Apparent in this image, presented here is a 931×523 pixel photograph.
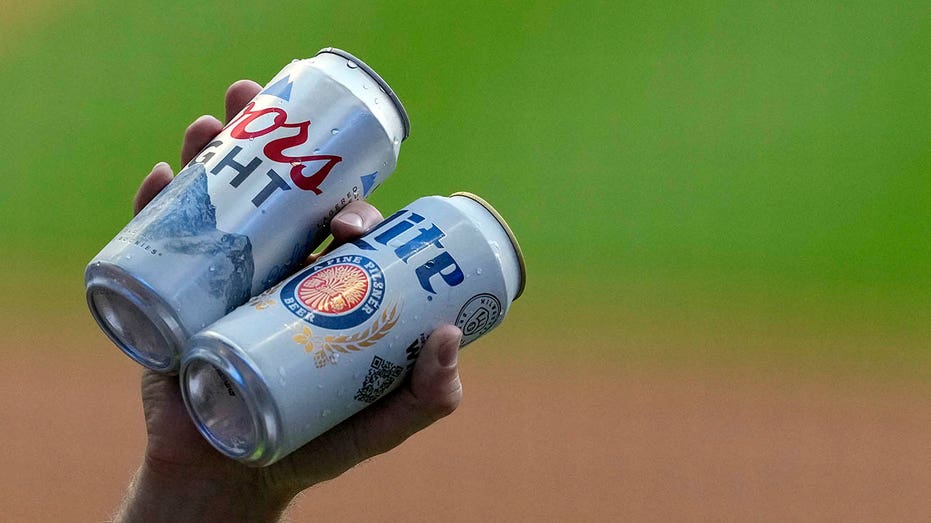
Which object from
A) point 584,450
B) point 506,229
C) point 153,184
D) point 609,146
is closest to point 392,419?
point 506,229

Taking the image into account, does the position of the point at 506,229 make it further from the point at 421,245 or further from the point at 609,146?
the point at 609,146

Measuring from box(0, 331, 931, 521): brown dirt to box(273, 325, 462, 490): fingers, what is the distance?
1.25 metres

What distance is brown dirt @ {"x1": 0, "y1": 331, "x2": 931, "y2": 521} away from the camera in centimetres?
246

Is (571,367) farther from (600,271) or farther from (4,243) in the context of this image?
(4,243)

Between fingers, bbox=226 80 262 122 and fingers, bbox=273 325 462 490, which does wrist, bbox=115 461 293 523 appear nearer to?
fingers, bbox=273 325 462 490

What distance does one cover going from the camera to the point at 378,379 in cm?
102

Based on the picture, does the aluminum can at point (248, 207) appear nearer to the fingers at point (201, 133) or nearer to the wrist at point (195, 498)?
the fingers at point (201, 133)

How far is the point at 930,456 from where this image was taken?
2621mm

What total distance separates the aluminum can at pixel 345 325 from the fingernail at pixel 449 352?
0.02 m

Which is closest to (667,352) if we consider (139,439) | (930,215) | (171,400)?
(930,215)

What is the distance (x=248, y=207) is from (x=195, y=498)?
1.31 feet

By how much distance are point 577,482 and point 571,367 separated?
1.15ft

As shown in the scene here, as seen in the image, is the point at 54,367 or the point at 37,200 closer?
the point at 54,367

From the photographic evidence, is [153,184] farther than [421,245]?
Yes
